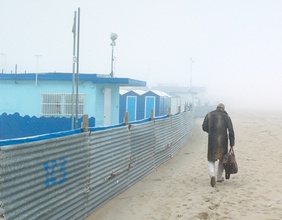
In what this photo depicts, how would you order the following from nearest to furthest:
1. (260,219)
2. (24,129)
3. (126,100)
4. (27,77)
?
(260,219) → (24,129) → (27,77) → (126,100)

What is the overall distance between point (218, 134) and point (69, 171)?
410cm

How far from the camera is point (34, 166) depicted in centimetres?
433

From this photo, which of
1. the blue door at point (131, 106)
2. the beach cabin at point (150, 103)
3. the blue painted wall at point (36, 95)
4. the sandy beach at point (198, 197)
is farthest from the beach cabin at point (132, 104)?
the sandy beach at point (198, 197)

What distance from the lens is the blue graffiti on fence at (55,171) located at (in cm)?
463

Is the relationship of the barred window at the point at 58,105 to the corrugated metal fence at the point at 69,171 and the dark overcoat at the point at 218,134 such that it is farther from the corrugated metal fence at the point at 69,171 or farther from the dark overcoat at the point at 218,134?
the dark overcoat at the point at 218,134

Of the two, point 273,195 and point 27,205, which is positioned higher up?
point 27,205

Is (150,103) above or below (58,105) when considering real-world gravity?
above

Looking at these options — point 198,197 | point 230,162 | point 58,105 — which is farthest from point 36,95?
point 198,197

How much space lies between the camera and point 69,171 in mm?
5180

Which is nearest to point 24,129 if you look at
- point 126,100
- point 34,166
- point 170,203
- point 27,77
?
point 27,77

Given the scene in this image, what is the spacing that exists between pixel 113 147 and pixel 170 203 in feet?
5.15

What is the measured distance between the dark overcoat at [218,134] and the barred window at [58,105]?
9399 millimetres

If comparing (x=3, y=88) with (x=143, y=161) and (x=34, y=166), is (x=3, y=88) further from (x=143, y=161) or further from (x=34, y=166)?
(x=34, y=166)

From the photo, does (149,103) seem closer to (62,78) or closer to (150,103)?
(150,103)
